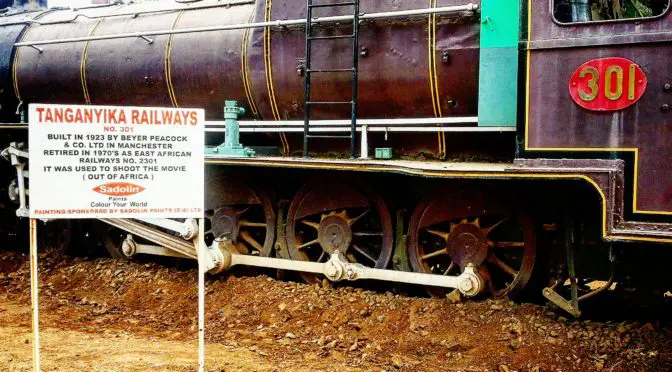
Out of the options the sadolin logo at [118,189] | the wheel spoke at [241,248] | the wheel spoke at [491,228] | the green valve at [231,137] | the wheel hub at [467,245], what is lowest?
the wheel spoke at [241,248]

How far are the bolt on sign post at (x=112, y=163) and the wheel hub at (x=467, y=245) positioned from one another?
224cm

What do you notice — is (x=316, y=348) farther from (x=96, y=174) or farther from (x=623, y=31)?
(x=623, y=31)

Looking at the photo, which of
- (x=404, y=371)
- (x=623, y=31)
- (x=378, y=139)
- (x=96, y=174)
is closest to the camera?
(x=96, y=174)

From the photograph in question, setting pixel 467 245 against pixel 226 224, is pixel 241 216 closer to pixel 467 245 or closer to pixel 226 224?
pixel 226 224

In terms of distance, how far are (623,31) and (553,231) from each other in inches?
67.2

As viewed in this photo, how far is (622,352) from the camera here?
4.80m

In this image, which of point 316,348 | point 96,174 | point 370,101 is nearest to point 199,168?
point 96,174

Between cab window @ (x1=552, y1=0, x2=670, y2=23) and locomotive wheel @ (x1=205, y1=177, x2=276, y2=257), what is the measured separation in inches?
130

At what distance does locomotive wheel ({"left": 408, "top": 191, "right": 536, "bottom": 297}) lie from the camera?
5.57m

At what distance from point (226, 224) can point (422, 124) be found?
2346mm

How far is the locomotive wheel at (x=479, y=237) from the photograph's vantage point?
5.57 metres

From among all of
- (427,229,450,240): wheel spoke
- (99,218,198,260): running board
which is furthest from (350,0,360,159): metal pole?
(99,218,198,260): running board

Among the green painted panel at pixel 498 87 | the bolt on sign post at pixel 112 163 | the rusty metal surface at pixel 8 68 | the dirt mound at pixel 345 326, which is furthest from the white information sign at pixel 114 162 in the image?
the rusty metal surface at pixel 8 68

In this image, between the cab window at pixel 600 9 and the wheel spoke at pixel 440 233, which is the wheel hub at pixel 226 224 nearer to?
the wheel spoke at pixel 440 233
